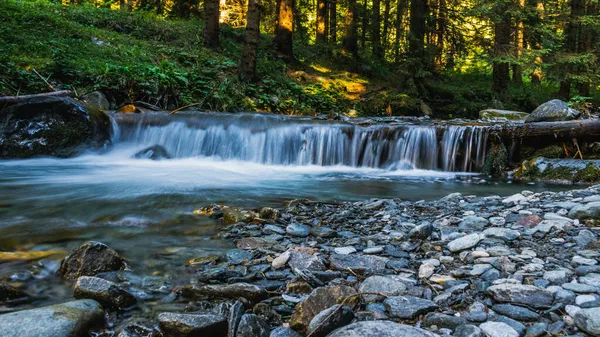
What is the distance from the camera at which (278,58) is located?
1734 centimetres

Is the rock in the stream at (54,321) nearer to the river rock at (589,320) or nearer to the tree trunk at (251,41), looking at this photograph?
the river rock at (589,320)

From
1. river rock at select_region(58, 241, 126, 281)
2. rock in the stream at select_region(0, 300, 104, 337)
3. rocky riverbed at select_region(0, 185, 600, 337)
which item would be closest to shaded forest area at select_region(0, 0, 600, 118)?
rocky riverbed at select_region(0, 185, 600, 337)

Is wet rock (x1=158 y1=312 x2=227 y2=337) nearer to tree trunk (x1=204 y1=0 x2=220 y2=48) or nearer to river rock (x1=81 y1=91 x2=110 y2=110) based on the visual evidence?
river rock (x1=81 y1=91 x2=110 y2=110)

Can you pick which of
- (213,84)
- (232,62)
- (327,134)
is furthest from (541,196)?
(232,62)

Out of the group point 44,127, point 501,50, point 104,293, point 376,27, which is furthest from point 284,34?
point 104,293

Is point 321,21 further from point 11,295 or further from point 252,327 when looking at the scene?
point 252,327

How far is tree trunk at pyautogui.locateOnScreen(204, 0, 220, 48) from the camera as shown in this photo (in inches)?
620

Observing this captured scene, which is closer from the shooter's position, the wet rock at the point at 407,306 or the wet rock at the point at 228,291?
the wet rock at the point at 407,306

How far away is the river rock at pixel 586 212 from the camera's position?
130 inches

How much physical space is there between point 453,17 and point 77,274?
664 inches

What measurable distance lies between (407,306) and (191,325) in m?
1.06

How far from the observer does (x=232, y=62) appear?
14.9 metres

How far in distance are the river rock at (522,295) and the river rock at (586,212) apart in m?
1.67

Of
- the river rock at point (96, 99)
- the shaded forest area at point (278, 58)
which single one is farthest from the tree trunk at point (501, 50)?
the river rock at point (96, 99)
